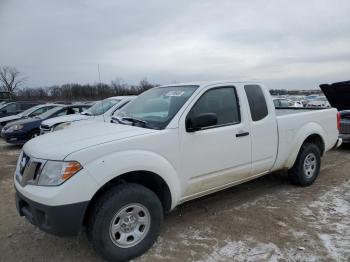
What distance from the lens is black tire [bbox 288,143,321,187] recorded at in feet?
16.9

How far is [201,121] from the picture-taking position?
345cm

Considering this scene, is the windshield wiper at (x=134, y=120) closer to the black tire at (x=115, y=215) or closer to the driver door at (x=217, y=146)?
the driver door at (x=217, y=146)

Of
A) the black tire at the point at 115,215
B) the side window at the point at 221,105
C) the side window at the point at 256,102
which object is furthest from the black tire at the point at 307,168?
the black tire at the point at 115,215

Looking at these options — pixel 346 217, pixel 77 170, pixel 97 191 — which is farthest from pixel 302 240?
pixel 77 170

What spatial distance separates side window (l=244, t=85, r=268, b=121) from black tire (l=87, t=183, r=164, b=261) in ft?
6.39

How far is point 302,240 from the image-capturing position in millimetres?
3482

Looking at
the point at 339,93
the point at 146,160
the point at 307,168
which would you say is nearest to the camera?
the point at 146,160

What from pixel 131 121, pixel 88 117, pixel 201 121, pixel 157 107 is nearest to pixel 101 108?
pixel 88 117

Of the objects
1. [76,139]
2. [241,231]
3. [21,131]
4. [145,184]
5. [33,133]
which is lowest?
[241,231]

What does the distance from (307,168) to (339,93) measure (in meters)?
4.12

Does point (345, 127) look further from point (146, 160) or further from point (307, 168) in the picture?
point (146, 160)

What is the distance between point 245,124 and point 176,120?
113 centimetres

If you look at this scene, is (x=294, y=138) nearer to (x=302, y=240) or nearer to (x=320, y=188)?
(x=320, y=188)

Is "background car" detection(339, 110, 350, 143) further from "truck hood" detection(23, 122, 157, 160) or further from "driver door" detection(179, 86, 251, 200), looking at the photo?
"truck hood" detection(23, 122, 157, 160)
